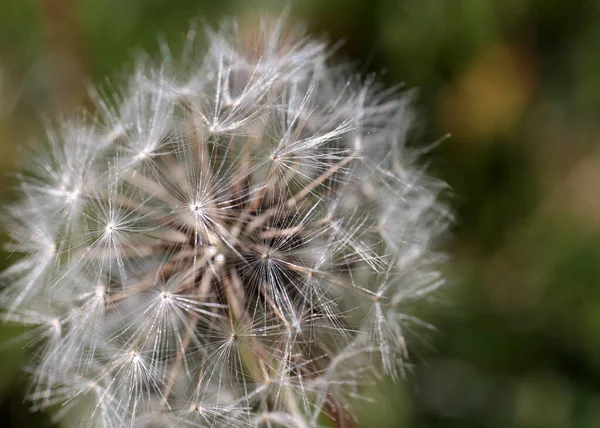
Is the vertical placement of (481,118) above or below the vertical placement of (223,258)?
above

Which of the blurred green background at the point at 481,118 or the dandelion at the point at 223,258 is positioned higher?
the blurred green background at the point at 481,118

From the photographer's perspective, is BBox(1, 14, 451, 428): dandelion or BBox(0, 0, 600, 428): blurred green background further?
BBox(0, 0, 600, 428): blurred green background

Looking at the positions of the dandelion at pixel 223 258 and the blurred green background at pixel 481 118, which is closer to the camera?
the dandelion at pixel 223 258

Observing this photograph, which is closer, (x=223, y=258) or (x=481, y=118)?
(x=223, y=258)

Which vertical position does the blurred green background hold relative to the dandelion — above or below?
above

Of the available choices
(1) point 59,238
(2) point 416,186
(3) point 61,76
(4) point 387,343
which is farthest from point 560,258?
(3) point 61,76
